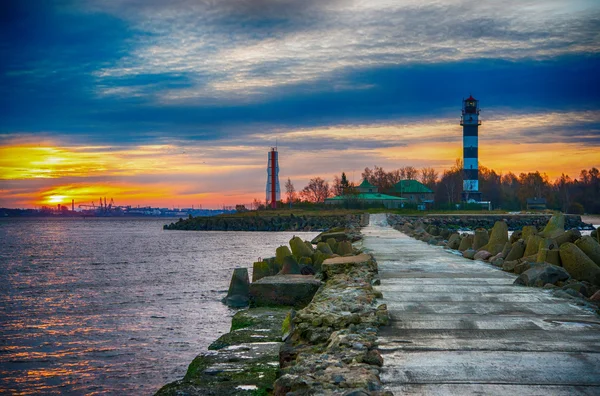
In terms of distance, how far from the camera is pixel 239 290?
48.1 ft

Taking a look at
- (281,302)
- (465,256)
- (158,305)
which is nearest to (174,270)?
(158,305)

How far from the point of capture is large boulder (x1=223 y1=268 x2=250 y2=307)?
14586 mm

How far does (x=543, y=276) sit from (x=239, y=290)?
7693mm

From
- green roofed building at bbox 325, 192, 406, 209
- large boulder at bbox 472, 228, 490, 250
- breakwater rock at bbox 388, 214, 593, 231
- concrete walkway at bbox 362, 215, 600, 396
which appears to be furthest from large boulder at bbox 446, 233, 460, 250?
green roofed building at bbox 325, 192, 406, 209

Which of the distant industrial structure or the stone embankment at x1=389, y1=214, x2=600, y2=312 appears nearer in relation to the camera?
the stone embankment at x1=389, y1=214, x2=600, y2=312

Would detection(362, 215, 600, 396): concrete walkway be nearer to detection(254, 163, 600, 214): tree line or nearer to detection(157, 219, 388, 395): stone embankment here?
detection(157, 219, 388, 395): stone embankment

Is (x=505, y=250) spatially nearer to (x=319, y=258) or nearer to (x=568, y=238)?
(x=568, y=238)

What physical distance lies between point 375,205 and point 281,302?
292 feet

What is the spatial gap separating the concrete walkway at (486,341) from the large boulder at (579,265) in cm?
135

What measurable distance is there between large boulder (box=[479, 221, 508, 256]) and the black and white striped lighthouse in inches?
2959

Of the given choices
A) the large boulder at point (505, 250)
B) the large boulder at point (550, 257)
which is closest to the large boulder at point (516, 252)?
the large boulder at point (505, 250)

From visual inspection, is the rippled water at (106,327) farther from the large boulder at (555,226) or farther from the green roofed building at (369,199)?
the green roofed building at (369,199)

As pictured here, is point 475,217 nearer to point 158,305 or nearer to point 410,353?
point 158,305

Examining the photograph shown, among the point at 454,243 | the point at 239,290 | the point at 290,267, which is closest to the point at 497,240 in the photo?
the point at 454,243
